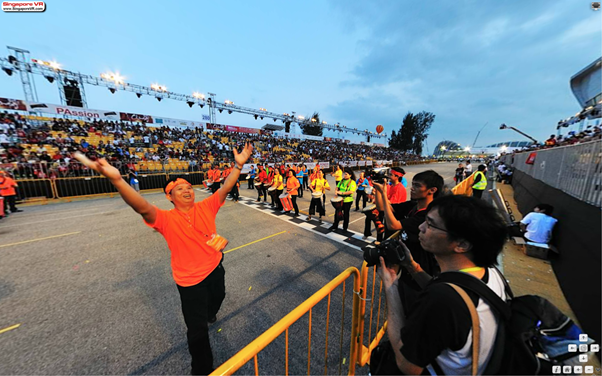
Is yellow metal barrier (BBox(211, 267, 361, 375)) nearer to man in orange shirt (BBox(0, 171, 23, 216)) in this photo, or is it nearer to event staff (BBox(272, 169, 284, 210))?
event staff (BBox(272, 169, 284, 210))

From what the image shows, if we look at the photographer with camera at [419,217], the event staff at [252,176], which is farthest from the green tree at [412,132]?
the photographer with camera at [419,217]

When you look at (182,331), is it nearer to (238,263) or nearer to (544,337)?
(238,263)

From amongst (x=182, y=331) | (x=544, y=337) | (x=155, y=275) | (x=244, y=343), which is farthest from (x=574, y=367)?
(x=155, y=275)

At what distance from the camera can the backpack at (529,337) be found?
0.89 m

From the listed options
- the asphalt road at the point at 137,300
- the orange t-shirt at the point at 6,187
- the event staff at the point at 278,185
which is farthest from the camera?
the event staff at the point at 278,185

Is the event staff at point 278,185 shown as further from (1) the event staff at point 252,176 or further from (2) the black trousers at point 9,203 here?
(2) the black trousers at point 9,203

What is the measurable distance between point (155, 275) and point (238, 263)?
5.14ft

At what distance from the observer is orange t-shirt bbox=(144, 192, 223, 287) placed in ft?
6.95

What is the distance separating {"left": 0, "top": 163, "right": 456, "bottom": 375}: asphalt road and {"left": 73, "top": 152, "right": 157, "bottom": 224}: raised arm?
187 cm

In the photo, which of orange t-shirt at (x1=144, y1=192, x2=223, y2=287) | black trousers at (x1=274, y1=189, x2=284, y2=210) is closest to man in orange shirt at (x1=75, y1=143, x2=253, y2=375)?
orange t-shirt at (x1=144, y1=192, x2=223, y2=287)

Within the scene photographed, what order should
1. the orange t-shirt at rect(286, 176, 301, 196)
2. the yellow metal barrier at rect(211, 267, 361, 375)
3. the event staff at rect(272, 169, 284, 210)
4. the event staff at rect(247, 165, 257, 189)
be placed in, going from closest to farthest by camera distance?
the yellow metal barrier at rect(211, 267, 361, 375) < the orange t-shirt at rect(286, 176, 301, 196) < the event staff at rect(272, 169, 284, 210) < the event staff at rect(247, 165, 257, 189)

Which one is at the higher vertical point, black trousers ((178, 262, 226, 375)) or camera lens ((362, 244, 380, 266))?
camera lens ((362, 244, 380, 266))

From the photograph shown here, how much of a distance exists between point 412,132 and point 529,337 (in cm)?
6586

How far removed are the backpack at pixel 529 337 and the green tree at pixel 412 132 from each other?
211 ft
